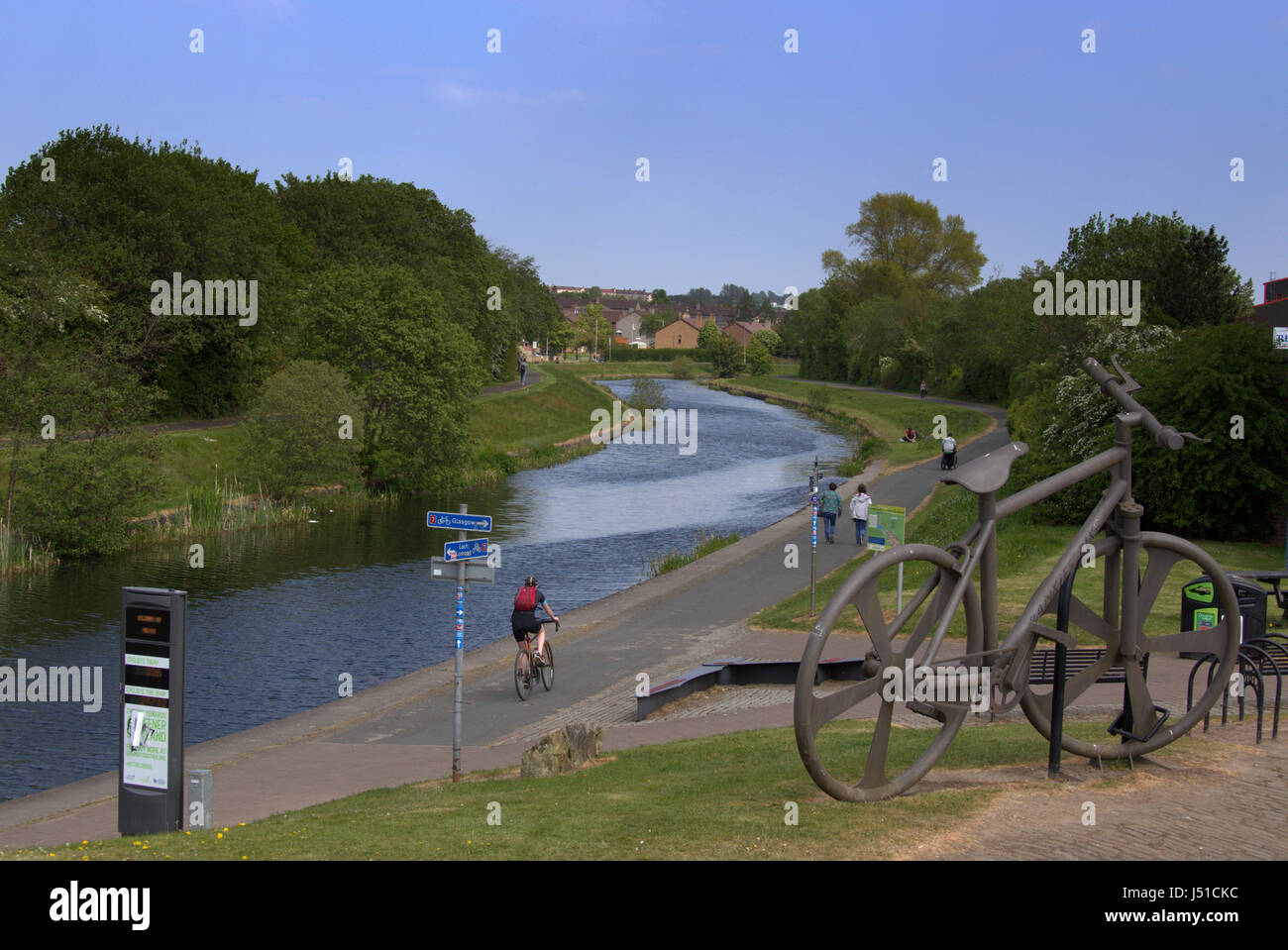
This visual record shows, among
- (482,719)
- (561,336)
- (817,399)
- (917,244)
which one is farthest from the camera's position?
(561,336)

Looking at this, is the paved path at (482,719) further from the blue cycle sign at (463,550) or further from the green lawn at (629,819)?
the blue cycle sign at (463,550)

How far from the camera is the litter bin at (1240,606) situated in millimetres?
13531

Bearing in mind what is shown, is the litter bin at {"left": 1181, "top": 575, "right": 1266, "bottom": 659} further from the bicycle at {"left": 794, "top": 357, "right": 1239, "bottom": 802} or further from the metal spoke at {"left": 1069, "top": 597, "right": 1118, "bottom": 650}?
the metal spoke at {"left": 1069, "top": 597, "right": 1118, "bottom": 650}

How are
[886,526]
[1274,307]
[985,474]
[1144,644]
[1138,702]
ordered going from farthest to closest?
[1274,307] < [886,526] < [1144,644] < [1138,702] < [985,474]

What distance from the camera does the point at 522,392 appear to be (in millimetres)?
85375

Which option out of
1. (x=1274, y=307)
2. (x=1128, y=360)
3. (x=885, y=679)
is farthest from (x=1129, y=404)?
(x=1128, y=360)

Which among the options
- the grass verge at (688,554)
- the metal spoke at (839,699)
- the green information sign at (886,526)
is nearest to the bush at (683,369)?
the grass verge at (688,554)

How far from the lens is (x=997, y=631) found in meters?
9.35

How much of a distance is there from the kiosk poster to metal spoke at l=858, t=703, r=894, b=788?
20.5ft

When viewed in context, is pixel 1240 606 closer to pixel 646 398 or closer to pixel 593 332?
pixel 646 398

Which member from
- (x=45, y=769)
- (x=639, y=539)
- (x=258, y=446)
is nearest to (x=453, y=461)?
(x=258, y=446)

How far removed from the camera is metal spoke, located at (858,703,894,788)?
876 cm

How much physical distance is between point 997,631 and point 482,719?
390 inches
